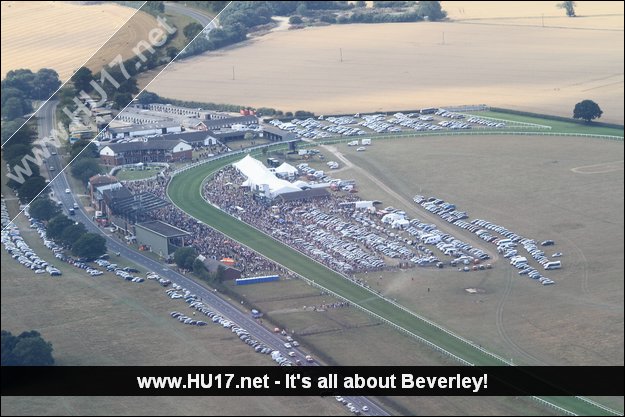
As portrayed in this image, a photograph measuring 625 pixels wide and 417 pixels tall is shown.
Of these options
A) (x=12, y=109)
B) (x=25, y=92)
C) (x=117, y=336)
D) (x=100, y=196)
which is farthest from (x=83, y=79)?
(x=100, y=196)

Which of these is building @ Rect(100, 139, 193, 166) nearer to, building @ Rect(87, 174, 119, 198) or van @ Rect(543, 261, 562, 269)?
building @ Rect(87, 174, 119, 198)

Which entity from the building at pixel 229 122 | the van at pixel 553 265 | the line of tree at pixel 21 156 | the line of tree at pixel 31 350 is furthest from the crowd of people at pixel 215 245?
the line of tree at pixel 21 156

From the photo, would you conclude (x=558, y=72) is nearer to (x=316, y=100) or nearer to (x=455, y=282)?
(x=316, y=100)

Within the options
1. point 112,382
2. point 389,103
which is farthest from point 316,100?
point 112,382

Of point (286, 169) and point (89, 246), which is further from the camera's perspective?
A: point (286, 169)

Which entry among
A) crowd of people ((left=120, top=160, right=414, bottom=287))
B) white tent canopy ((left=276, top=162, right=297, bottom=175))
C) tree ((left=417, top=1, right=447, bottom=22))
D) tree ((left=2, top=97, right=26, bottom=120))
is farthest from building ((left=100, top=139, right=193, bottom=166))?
tree ((left=2, top=97, right=26, bottom=120))

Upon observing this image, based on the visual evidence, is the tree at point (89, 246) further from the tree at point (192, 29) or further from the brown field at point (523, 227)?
the tree at point (192, 29)

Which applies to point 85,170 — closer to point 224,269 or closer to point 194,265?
point 194,265
